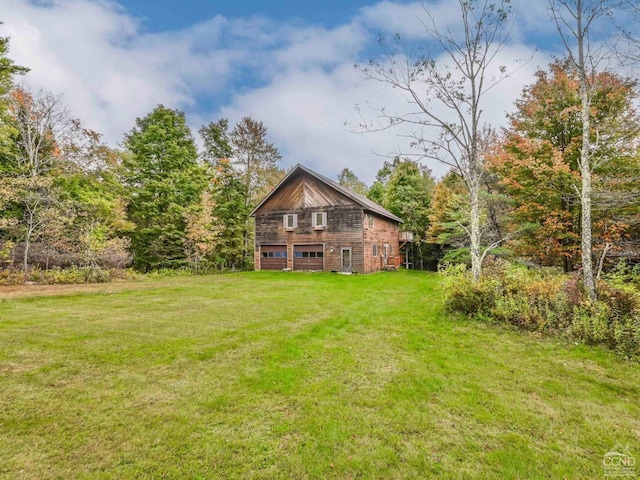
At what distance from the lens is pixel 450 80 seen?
359 inches

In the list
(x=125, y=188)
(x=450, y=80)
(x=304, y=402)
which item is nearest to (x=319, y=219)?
(x=450, y=80)

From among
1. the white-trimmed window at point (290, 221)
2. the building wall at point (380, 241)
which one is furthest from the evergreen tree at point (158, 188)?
the building wall at point (380, 241)

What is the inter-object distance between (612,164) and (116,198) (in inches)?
1104

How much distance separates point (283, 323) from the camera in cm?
737

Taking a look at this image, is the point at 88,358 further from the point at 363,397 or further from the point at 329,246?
the point at 329,246

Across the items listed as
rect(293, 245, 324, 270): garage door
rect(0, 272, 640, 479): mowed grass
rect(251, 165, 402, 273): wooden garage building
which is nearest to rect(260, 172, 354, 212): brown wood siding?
rect(251, 165, 402, 273): wooden garage building

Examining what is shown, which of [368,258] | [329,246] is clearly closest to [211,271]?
[329,246]

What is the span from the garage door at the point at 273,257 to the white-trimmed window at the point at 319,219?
3141 mm

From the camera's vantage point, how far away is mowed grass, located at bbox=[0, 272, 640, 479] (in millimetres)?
2617

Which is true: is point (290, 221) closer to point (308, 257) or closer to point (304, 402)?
point (308, 257)

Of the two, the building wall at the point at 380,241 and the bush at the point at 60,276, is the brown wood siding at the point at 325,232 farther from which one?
the bush at the point at 60,276

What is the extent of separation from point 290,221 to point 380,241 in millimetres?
7331

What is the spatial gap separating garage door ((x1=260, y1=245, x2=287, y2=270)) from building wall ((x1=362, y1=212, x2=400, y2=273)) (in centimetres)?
647

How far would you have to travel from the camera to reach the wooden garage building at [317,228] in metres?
19.8
